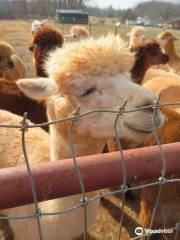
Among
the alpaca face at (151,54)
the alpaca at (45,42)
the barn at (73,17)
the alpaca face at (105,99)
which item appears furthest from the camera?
the barn at (73,17)

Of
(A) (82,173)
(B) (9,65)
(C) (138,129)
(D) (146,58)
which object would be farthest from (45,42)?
(A) (82,173)

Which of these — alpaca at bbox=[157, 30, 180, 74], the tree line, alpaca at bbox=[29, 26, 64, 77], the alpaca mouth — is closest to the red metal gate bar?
the alpaca mouth

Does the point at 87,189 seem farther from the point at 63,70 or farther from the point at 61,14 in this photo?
the point at 61,14

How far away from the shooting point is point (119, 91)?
7.64ft

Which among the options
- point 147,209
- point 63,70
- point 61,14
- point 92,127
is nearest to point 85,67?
point 63,70

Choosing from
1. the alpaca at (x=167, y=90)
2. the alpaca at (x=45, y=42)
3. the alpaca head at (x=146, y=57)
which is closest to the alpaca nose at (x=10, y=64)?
the alpaca at (x=45, y=42)

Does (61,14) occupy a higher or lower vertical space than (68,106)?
higher

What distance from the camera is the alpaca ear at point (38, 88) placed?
237cm

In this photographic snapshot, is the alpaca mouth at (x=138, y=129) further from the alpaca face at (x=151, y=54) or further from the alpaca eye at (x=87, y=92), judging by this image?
the alpaca face at (x=151, y=54)

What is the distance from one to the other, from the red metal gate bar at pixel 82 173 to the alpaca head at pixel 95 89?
0.86m

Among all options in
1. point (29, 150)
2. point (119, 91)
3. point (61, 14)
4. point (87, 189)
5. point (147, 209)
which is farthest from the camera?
point (61, 14)

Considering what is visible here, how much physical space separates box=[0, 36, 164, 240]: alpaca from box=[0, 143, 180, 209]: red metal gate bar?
0.86 m

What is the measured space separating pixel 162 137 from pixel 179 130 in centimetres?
17

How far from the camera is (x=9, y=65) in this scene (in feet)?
27.5
